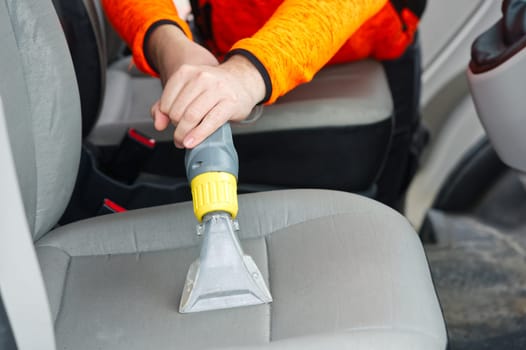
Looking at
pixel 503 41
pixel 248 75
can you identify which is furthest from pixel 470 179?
pixel 248 75

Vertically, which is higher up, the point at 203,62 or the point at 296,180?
the point at 203,62

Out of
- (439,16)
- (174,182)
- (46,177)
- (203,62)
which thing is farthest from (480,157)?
(46,177)

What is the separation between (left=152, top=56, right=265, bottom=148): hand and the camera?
0.83 metres

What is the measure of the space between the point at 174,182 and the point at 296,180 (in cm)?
20

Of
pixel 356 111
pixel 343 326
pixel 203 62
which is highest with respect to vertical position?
pixel 203 62

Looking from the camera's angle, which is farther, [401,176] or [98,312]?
[401,176]

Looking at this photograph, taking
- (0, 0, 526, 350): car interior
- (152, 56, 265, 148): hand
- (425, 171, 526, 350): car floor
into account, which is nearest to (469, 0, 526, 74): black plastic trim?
(0, 0, 526, 350): car interior

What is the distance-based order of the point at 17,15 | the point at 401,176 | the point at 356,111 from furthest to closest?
the point at 401,176, the point at 356,111, the point at 17,15

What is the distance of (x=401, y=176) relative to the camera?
1632 mm

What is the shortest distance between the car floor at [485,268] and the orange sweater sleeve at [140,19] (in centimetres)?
68

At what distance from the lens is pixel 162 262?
0.93 meters

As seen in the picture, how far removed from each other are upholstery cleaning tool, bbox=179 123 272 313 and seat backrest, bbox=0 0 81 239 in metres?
0.19

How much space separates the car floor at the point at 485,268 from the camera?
145 cm

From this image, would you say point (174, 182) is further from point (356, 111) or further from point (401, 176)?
point (401, 176)
